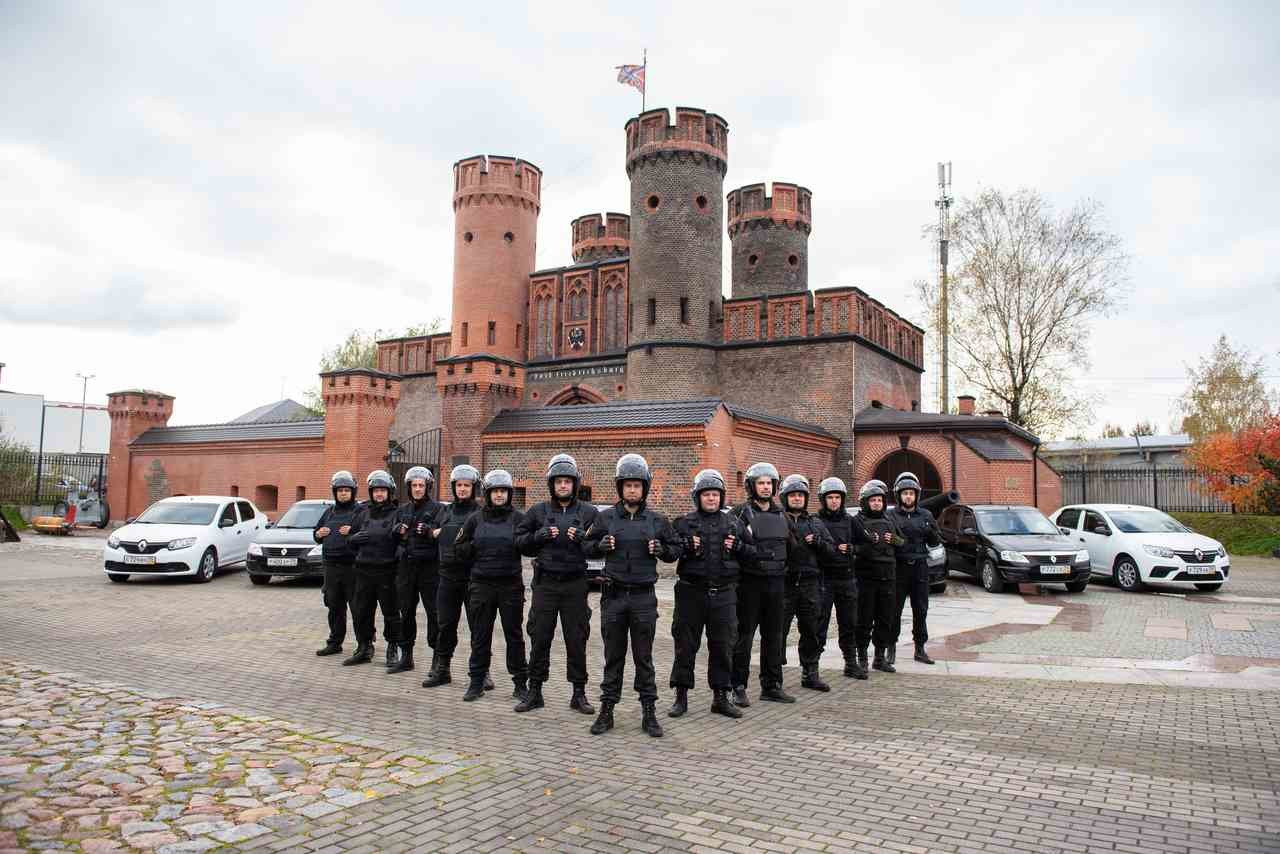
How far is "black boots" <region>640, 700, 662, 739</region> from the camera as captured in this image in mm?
6020

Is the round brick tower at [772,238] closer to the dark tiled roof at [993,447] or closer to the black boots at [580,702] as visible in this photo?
the dark tiled roof at [993,447]

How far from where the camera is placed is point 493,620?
283 inches

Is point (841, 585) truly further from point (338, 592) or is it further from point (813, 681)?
point (338, 592)

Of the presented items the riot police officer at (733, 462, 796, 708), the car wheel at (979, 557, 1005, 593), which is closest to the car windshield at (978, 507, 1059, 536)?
the car wheel at (979, 557, 1005, 593)

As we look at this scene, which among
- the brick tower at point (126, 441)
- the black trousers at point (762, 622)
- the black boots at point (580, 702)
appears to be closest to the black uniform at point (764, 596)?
the black trousers at point (762, 622)

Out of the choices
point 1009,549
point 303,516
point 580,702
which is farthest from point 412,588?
point 1009,549

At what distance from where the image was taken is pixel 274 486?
25.5 metres

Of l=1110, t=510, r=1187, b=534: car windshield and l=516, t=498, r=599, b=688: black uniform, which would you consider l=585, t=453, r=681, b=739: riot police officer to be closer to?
l=516, t=498, r=599, b=688: black uniform

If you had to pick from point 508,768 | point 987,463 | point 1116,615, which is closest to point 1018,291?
point 987,463

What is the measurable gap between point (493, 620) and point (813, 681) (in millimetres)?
2839

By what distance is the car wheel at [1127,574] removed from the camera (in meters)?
14.6

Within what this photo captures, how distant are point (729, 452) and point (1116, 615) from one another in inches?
309

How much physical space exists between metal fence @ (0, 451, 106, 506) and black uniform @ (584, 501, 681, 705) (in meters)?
28.9

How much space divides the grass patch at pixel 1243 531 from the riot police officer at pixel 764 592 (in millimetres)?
21255
